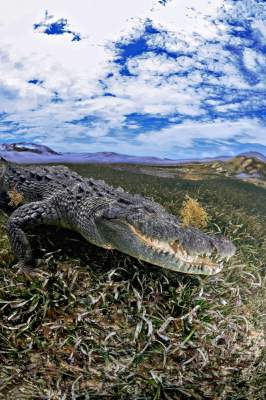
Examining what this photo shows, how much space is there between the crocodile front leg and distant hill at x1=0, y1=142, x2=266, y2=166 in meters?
2.44

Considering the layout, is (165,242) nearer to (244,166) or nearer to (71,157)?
(71,157)

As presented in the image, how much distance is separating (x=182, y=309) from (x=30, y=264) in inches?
49.5

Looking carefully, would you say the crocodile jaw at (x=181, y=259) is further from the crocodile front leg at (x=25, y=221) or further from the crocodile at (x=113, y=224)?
the crocodile front leg at (x=25, y=221)

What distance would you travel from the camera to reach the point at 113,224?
3467 millimetres

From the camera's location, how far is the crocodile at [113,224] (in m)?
2.98

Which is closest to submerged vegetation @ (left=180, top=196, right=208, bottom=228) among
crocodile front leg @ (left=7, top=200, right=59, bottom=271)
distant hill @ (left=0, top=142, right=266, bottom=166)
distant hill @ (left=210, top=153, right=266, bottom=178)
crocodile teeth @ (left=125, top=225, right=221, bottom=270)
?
crocodile teeth @ (left=125, top=225, right=221, bottom=270)

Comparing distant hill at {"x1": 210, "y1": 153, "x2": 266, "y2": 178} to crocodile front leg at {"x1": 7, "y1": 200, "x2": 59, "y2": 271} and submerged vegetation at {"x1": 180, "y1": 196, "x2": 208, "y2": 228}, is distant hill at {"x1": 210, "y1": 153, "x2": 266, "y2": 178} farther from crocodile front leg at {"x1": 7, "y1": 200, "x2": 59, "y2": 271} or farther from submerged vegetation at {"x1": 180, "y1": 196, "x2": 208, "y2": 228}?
crocodile front leg at {"x1": 7, "y1": 200, "x2": 59, "y2": 271}

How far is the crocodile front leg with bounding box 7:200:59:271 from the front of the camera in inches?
→ 147

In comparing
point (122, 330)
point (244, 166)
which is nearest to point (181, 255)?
point (122, 330)

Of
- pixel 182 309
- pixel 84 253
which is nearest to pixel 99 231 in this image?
pixel 84 253

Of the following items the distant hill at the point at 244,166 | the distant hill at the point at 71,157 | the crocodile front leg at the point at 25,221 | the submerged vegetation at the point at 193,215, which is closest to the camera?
the crocodile front leg at the point at 25,221

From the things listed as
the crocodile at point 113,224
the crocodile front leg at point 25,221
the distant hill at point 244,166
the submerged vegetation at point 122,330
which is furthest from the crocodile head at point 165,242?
the distant hill at point 244,166

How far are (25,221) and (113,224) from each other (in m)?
0.99

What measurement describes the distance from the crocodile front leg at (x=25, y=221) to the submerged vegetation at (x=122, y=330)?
0.35 feet
